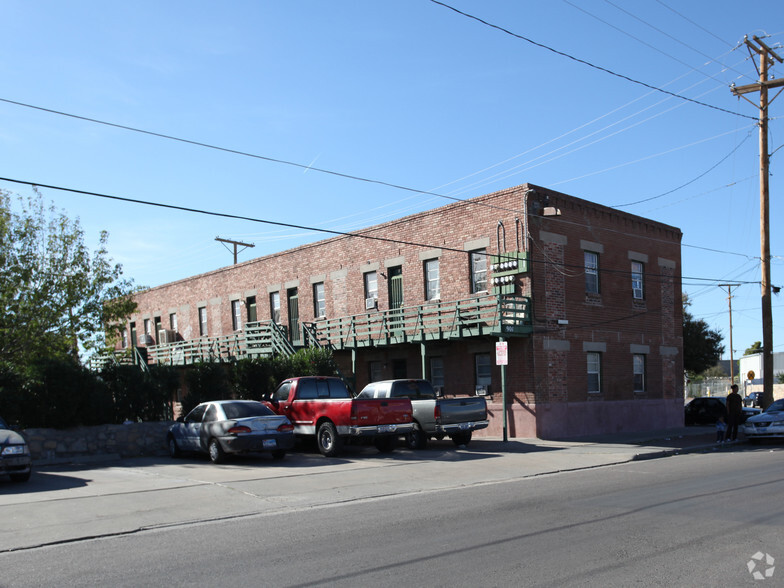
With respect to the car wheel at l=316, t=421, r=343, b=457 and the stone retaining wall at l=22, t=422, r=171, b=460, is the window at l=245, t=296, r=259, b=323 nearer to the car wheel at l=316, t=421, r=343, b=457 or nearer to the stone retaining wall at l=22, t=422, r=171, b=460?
the stone retaining wall at l=22, t=422, r=171, b=460

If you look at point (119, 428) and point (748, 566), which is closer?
point (748, 566)

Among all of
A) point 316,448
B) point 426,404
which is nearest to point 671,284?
point 426,404

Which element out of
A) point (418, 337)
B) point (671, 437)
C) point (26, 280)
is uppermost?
point (26, 280)

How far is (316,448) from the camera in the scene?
19.8 m

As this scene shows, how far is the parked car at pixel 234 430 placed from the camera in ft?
52.9

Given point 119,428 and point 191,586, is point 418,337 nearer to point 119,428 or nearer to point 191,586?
point 119,428

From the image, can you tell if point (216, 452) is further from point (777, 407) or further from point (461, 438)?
point (777, 407)

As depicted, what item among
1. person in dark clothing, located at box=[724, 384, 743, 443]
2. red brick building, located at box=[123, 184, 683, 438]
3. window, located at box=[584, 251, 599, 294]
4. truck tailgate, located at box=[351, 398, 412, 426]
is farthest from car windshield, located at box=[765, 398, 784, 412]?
truck tailgate, located at box=[351, 398, 412, 426]

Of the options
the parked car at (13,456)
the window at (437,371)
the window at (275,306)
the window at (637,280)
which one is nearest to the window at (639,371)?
→ the window at (637,280)

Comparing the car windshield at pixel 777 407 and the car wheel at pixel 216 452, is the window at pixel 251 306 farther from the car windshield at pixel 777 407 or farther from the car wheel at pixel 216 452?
the car windshield at pixel 777 407

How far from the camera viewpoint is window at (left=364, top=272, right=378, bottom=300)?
29.1 metres

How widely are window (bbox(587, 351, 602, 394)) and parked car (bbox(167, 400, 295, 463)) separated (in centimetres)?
1264

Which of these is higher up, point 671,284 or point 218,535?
point 671,284

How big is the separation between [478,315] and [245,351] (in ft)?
37.6
